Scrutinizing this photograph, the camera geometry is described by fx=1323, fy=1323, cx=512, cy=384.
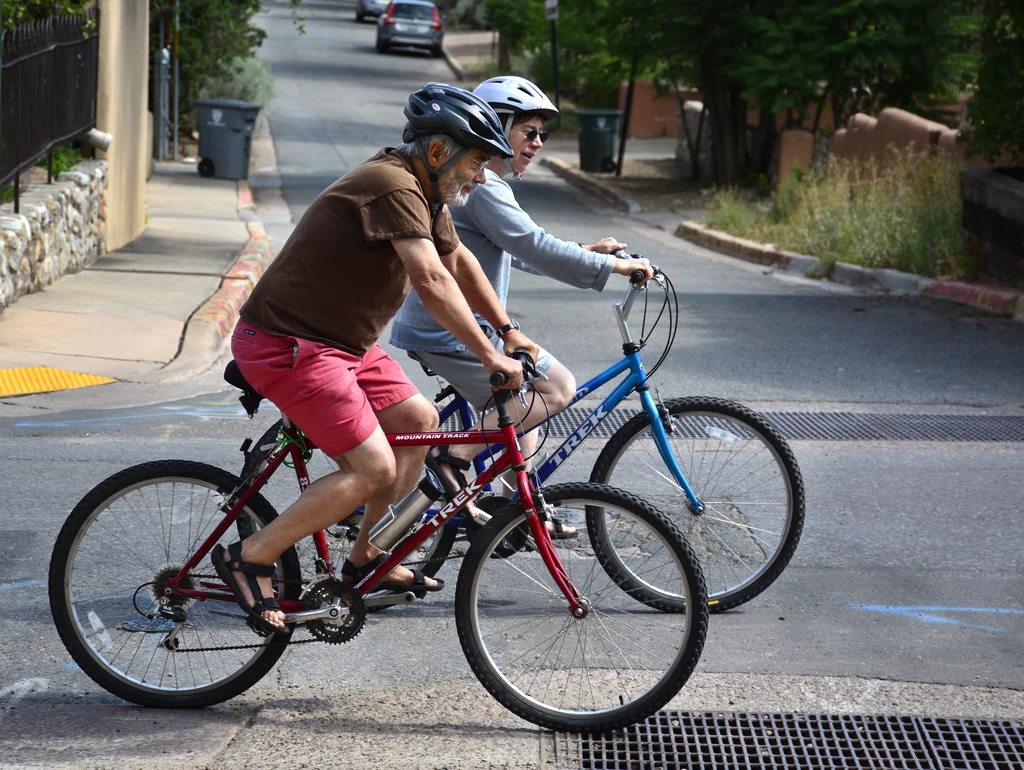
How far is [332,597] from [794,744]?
1.40 meters

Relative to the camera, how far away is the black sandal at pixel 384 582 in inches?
154

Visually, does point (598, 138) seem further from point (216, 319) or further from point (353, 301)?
point (353, 301)

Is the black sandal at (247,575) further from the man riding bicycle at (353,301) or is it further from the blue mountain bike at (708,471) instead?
the blue mountain bike at (708,471)

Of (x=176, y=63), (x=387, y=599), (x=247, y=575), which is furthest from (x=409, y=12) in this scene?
(x=247, y=575)

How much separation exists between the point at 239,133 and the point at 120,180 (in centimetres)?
702

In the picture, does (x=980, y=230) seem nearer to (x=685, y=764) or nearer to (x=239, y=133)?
(x=685, y=764)

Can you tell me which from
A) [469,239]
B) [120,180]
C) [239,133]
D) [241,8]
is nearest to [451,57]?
[241,8]

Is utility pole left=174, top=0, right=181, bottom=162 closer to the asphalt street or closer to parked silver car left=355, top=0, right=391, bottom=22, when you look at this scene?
the asphalt street

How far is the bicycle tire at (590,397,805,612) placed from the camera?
187 inches

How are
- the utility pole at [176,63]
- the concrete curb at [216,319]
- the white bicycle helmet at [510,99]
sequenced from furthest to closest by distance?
1. the utility pole at [176,63]
2. the concrete curb at [216,319]
3. the white bicycle helmet at [510,99]

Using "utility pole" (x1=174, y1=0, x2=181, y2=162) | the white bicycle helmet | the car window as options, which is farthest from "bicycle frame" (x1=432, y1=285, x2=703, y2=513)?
the car window

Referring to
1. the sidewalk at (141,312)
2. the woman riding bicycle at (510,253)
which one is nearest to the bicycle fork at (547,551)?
the woman riding bicycle at (510,253)

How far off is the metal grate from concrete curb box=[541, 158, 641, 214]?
42.3 feet

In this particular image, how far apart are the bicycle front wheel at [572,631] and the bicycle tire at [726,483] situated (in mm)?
579
